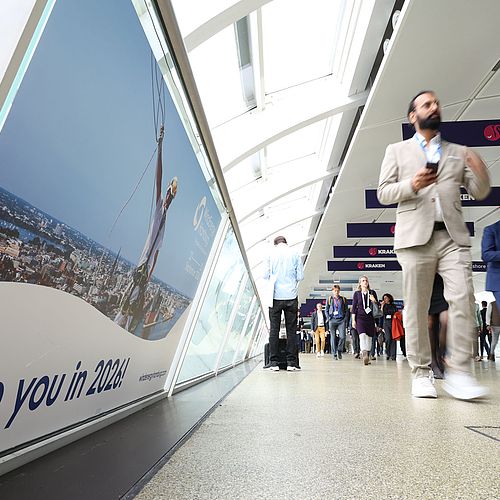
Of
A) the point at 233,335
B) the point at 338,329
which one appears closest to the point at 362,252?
the point at 338,329

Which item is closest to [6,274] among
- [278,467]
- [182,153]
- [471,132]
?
[278,467]

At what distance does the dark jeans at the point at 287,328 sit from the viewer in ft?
20.3

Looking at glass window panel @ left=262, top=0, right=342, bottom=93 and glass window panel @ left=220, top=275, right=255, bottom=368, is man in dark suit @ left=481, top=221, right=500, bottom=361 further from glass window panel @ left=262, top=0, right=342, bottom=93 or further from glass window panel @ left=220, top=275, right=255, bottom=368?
glass window panel @ left=262, top=0, right=342, bottom=93

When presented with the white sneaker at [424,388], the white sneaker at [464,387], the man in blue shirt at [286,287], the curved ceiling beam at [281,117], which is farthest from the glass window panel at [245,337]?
the white sneaker at [464,387]

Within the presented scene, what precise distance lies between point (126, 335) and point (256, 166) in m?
10.9

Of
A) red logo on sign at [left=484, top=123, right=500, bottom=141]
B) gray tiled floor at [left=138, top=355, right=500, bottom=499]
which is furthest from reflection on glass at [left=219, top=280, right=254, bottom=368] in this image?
red logo on sign at [left=484, top=123, right=500, bottom=141]

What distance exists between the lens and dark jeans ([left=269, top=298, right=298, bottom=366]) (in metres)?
6.18

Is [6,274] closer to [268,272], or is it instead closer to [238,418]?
[238,418]

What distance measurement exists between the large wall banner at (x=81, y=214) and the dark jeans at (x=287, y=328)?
4.09 meters

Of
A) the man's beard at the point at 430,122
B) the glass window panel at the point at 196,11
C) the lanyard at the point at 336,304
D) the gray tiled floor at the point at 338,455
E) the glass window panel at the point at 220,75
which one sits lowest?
the gray tiled floor at the point at 338,455

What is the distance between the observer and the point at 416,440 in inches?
64.5

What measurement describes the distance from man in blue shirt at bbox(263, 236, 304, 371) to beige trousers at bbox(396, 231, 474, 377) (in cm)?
308

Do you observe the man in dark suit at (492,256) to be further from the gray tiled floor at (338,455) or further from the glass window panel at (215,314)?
the glass window panel at (215,314)

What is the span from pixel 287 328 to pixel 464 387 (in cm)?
356
